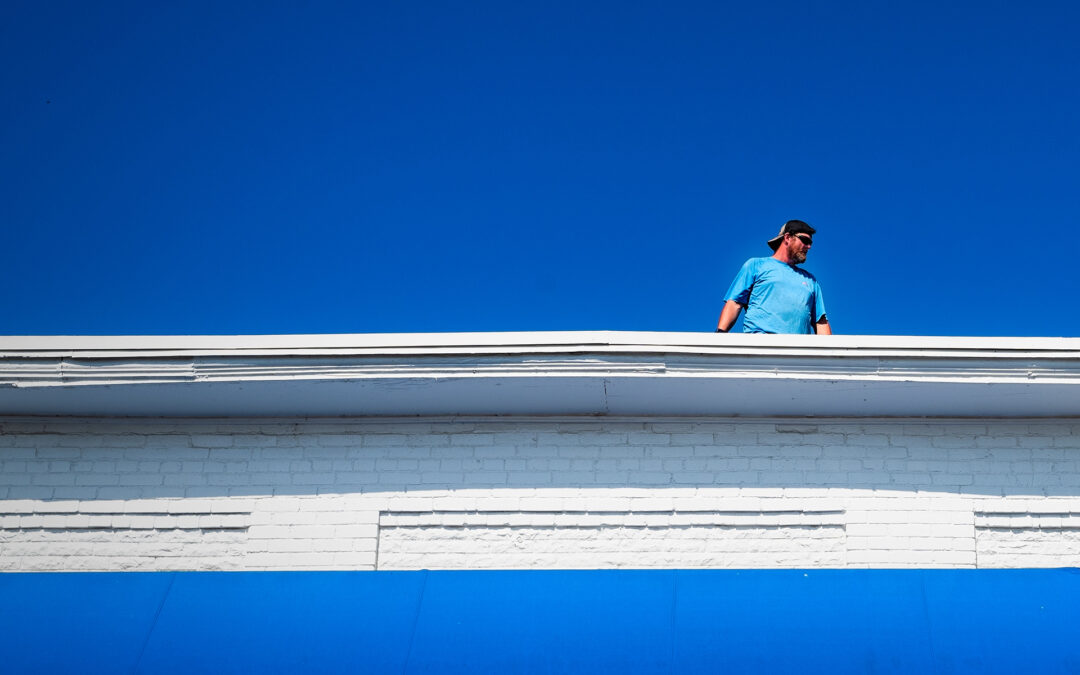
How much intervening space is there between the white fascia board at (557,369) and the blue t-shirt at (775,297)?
111cm

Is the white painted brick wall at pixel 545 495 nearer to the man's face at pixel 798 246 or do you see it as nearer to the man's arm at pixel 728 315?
the man's arm at pixel 728 315

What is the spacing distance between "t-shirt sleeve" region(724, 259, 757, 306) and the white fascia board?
1.36 m

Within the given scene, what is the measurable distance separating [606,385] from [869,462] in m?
1.53

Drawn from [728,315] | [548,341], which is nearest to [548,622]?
[548,341]

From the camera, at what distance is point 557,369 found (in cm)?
488

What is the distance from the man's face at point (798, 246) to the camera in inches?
264

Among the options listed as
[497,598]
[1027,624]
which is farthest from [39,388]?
[1027,624]

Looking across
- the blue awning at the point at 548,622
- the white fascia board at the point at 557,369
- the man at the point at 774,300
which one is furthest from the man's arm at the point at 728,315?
the blue awning at the point at 548,622

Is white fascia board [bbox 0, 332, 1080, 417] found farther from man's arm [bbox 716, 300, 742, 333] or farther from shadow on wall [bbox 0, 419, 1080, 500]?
man's arm [bbox 716, 300, 742, 333]

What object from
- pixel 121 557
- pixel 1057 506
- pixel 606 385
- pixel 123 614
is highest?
pixel 606 385

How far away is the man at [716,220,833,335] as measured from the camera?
20.4 ft

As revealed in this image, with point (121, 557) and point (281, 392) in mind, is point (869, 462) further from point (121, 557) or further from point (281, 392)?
point (121, 557)

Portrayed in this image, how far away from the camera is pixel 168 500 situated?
539 cm

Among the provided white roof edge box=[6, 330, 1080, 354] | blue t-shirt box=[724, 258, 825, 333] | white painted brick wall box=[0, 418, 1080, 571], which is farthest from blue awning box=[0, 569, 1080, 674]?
blue t-shirt box=[724, 258, 825, 333]
